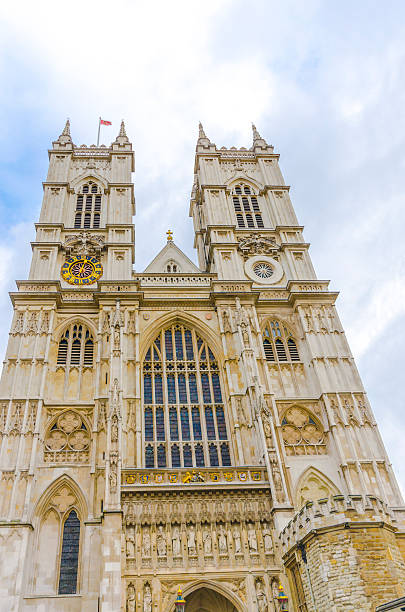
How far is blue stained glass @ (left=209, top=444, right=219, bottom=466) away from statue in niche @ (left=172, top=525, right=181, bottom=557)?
403 cm

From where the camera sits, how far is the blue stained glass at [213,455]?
21.0 metres

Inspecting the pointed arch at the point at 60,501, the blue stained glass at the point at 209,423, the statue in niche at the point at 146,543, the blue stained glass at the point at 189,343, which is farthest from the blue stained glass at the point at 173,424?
the statue in niche at the point at 146,543

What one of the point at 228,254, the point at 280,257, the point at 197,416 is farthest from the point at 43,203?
the point at 197,416

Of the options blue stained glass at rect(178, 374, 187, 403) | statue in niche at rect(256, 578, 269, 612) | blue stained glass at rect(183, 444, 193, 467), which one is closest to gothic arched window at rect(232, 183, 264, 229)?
blue stained glass at rect(178, 374, 187, 403)

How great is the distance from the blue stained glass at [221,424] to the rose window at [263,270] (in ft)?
27.8

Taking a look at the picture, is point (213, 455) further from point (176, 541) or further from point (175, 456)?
point (176, 541)

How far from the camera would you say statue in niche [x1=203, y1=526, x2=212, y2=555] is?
55.2ft

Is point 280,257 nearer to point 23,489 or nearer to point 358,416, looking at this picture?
point 358,416

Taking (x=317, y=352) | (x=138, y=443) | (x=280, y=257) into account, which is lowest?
(x=138, y=443)

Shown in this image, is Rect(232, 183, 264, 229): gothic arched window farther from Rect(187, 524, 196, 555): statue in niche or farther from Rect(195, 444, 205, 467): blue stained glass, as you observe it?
Rect(187, 524, 196, 555): statue in niche

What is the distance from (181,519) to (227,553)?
1839 mm

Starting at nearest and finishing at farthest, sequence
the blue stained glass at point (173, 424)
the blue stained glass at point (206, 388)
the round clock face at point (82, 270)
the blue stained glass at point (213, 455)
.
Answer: the blue stained glass at point (213, 455) < the blue stained glass at point (173, 424) < the blue stained glass at point (206, 388) < the round clock face at point (82, 270)

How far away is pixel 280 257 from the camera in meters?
28.7

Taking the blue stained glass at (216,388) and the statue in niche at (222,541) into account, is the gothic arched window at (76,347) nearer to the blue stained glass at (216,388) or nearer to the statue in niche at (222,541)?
the blue stained glass at (216,388)
